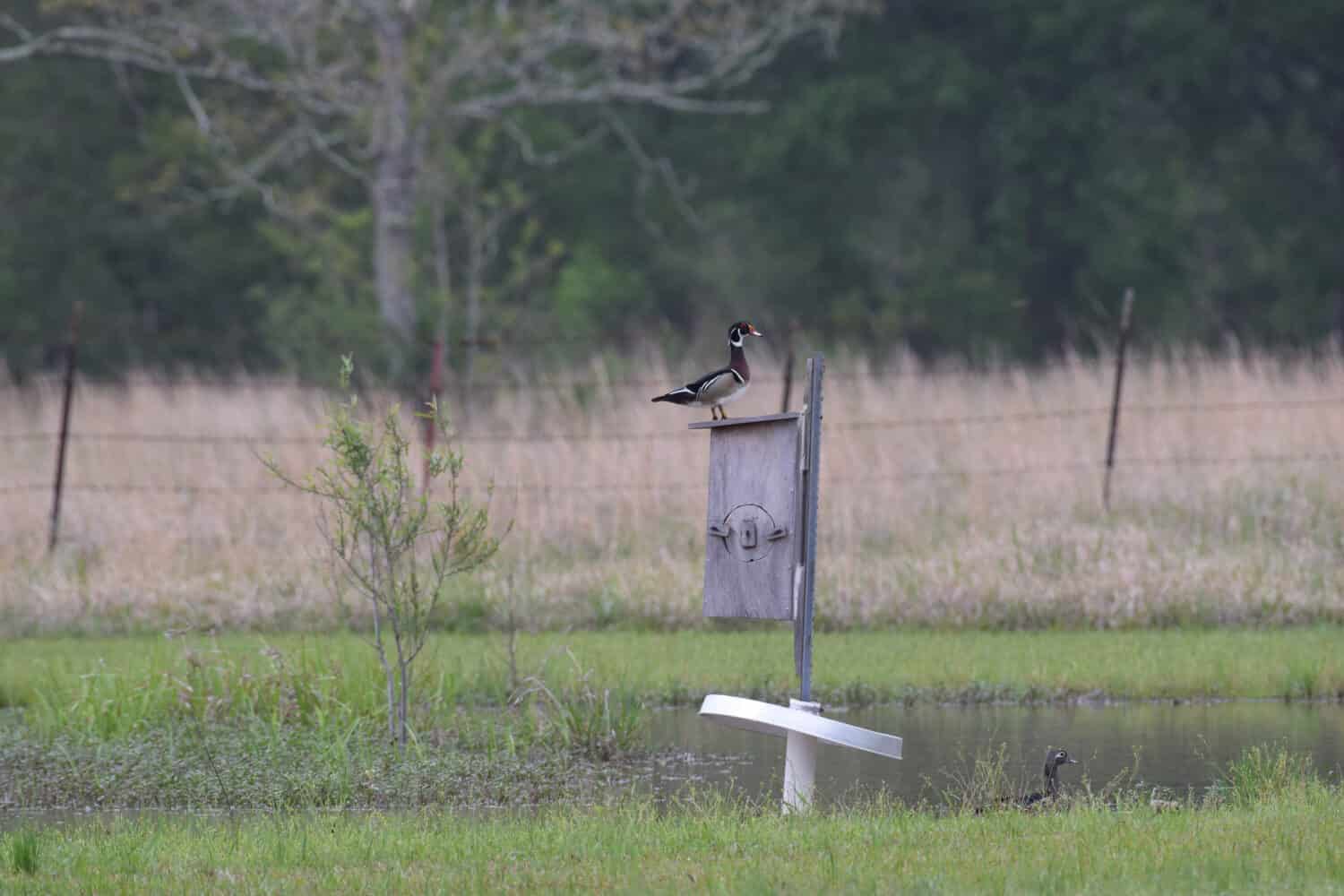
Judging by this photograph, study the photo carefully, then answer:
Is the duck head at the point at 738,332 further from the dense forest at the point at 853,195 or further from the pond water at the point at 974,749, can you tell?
the dense forest at the point at 853,195

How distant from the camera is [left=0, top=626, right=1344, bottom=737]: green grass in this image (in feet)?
34.7

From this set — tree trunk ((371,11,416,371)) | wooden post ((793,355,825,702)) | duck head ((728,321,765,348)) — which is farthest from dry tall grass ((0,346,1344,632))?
wooden post ((793,355,825,702))

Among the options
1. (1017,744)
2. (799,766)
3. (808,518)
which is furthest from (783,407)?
(799,766)

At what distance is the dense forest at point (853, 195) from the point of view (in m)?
34.8

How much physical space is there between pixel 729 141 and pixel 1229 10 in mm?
9807

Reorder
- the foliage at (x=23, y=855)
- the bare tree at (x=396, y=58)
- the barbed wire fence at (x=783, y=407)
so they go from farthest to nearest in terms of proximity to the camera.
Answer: the bare tree at (x=396, y=58)
the barbed wire fence at (x=783, y=407)
the foliage at (x=23, y=855)

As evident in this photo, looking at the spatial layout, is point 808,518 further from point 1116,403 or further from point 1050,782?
point 1116,403

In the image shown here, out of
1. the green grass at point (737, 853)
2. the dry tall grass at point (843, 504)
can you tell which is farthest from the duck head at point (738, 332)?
the dry tall grass at point (843, 504)

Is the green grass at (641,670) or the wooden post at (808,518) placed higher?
the wooden post at (808,518)

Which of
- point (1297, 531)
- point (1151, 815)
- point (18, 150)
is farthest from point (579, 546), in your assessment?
point (18, 150)

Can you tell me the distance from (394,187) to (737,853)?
19.5 m

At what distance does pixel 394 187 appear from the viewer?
2538 cm

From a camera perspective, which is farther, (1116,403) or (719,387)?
(1116,403)

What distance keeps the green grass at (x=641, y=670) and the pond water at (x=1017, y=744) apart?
11.6 inches
